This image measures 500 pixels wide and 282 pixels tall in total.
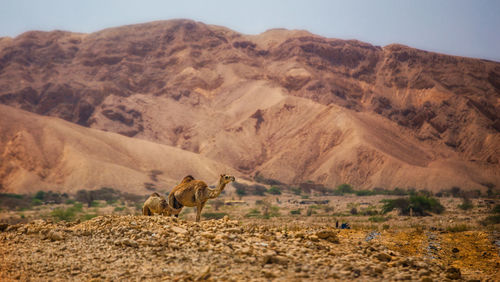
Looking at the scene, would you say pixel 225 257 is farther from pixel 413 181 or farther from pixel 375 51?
pixel 375 51

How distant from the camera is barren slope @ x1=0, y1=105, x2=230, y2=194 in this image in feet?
217

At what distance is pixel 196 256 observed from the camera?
7.46 m

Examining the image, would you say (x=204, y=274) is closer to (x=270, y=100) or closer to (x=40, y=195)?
(x=40, y=195)

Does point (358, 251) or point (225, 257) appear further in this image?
point (358, 251)

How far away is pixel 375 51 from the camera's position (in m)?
126

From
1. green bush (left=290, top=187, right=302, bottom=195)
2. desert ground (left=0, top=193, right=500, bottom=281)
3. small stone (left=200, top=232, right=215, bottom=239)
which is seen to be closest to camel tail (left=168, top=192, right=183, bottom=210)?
desert ground (left=0, top=193, right=500, bottom=281)

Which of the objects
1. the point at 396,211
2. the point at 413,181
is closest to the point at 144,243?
the point at 396,211

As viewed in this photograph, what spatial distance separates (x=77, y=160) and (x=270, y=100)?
4819 centimetres

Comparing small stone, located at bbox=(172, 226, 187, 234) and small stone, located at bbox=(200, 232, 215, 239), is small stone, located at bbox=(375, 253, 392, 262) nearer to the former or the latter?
small stone, located at bbox=(200, 232, 215, 239)

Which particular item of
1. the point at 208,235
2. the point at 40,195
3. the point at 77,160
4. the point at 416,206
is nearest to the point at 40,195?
the point at 40,195

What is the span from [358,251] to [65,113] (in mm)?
106919

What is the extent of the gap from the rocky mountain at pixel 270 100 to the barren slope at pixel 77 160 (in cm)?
66

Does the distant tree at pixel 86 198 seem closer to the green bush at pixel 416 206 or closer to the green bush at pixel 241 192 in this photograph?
the green bush at pixel 241 192

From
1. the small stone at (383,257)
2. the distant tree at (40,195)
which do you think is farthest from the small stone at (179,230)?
the distant tree at (40,195)
